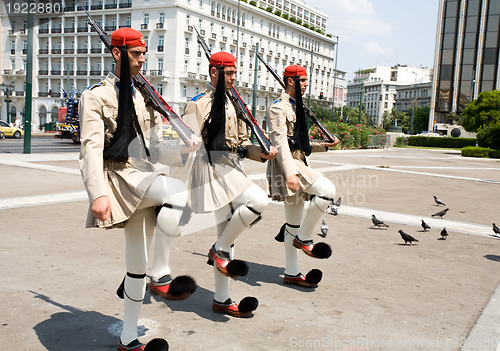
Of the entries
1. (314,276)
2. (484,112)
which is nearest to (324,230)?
(314,276)

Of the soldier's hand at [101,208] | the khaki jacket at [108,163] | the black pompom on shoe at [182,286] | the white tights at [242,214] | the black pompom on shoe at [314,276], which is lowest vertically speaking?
the black pompom on shoe at [314,276]

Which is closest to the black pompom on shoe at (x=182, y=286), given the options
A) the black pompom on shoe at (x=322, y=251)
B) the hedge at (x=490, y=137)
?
the black pompom on shoe at (x=322, y=251)

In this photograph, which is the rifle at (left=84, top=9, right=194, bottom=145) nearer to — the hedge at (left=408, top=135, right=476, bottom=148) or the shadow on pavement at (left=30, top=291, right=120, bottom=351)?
the shadow on pavement at (left=30, top=291, right=120, bottom=351)

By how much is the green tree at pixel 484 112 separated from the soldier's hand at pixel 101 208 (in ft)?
146

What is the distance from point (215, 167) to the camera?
4.15 meters

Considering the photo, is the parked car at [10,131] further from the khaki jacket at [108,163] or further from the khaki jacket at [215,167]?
the khaki jacket at [108,163]

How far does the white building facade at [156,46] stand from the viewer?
215 feet

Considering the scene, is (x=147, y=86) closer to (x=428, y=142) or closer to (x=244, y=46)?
(x=428, y=142)

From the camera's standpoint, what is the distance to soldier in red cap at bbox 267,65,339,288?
189 inches

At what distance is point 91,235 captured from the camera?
677cm

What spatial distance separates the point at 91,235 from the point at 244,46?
72.9 m

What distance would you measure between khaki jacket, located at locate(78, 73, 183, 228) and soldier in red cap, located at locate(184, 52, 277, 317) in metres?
0.70

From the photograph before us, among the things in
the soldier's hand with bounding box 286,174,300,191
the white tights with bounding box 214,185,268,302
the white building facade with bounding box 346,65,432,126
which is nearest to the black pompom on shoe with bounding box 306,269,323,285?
the soldier's hand with bounding box 286,174,300,191

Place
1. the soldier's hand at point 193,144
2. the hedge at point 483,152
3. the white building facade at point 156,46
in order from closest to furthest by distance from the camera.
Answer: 1. the soldier's hand at point 193,144
2. the hedge at point 483,152
3. the white building facade at point 156,46
